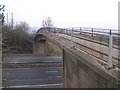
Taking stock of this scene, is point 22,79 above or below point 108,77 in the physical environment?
below

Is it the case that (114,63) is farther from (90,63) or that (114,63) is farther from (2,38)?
(2,38)

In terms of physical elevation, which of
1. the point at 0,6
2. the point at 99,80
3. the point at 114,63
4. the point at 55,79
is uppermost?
the point at 0,6

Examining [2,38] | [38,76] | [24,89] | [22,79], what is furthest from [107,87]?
[38,76]

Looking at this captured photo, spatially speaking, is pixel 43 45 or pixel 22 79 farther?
pixel 43 45

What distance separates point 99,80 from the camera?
9039mm

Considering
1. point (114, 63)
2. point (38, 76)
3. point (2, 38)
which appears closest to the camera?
point (114, 63)

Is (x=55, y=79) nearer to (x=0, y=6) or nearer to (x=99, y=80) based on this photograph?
(x=0, y=6)

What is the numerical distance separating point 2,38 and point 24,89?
13.4m

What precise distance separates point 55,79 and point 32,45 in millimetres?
34678

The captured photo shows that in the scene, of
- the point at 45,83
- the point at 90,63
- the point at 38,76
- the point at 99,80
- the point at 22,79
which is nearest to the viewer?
the point at 99,80

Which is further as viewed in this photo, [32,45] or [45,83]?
[32,45]

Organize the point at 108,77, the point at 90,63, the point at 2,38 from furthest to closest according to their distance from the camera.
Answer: the point at 2,38, the point at 90,63, the point at 108,77

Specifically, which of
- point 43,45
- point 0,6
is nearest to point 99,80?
point 0,6

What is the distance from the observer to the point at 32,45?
69562 millimetres
